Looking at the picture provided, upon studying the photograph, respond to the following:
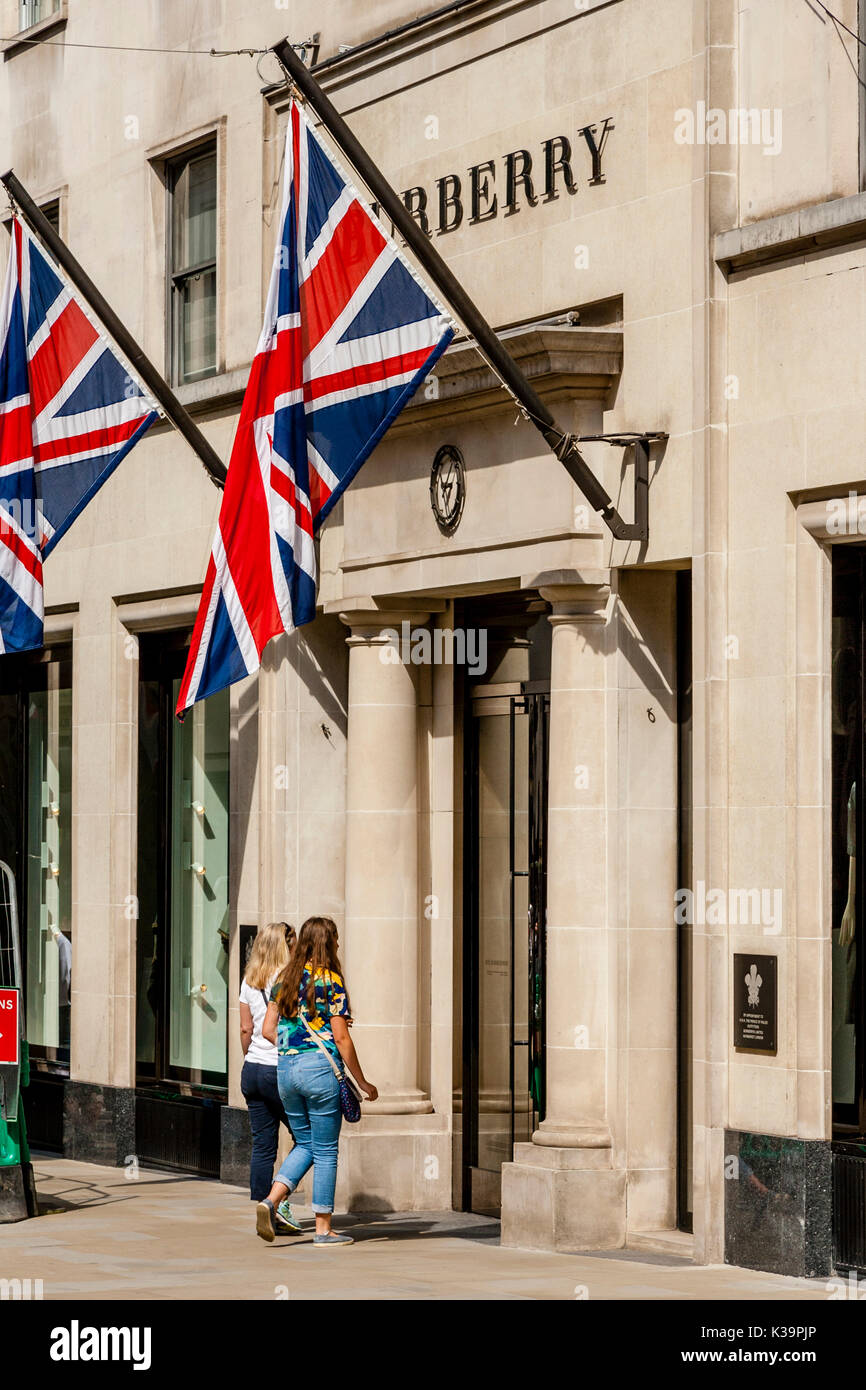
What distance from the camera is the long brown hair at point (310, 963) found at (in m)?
13.8

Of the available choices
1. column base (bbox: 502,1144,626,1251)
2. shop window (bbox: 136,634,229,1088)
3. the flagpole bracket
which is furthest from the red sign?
the flagpole bracket

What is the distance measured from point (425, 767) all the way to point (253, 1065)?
2.88 m

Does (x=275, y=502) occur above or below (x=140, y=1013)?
above

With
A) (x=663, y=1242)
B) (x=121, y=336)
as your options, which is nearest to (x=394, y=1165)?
(x=663, y=1242)

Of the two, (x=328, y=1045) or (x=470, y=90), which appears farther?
(x=470, y=90)

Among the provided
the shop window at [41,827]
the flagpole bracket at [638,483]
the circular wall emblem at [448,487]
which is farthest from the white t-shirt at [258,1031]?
the shop window at [41,827]

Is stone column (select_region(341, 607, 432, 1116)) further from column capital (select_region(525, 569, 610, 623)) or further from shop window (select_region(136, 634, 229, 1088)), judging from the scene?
shop window (select_region(136, 634, 229, 1088))

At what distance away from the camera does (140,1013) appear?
65.1 ft

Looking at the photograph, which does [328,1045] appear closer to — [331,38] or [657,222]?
[657,222]

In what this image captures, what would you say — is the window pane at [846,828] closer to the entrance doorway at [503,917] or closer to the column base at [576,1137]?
the column base at [576,1137]

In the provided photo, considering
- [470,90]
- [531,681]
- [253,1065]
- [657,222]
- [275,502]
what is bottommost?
[253,1065]

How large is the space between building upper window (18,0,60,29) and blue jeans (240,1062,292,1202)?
11.4 m

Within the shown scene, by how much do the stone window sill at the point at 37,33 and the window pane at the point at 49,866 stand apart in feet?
19.2
